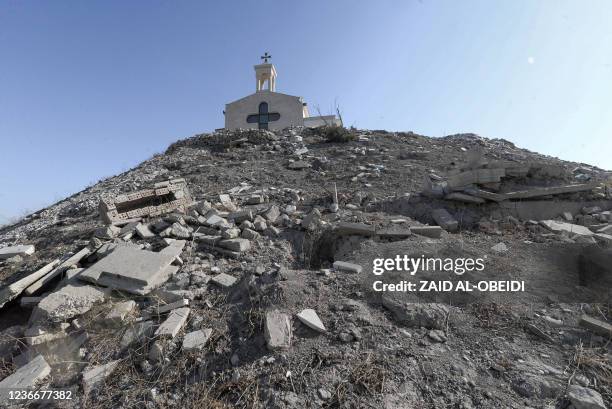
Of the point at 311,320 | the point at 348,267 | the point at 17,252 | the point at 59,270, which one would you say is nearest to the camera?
the point at 311,320

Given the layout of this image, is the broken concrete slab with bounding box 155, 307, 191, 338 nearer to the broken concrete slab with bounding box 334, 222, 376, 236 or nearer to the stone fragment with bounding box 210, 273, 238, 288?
the stone fragment with bounding box 210, 273, 238, 288

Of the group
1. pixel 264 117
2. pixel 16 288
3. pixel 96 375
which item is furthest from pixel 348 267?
pixel 264 117

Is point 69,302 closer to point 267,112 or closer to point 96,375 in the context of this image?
point 96,375

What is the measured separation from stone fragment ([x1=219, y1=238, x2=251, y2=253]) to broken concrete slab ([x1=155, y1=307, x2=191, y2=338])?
3.93 ft

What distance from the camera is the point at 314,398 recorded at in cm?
212

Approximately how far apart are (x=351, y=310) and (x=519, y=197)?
178 inches

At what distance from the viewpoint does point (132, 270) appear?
3324mm

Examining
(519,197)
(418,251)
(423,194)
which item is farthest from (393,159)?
(418,251)

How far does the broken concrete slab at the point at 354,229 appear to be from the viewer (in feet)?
14.8

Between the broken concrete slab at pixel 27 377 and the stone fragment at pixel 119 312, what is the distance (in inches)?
20.1

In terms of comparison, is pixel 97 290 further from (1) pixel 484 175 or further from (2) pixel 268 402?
(1) pixel 484 175

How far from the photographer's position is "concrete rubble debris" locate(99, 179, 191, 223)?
496 cm

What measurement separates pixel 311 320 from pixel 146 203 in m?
4.09

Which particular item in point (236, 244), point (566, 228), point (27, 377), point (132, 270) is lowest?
point (27, 377)
